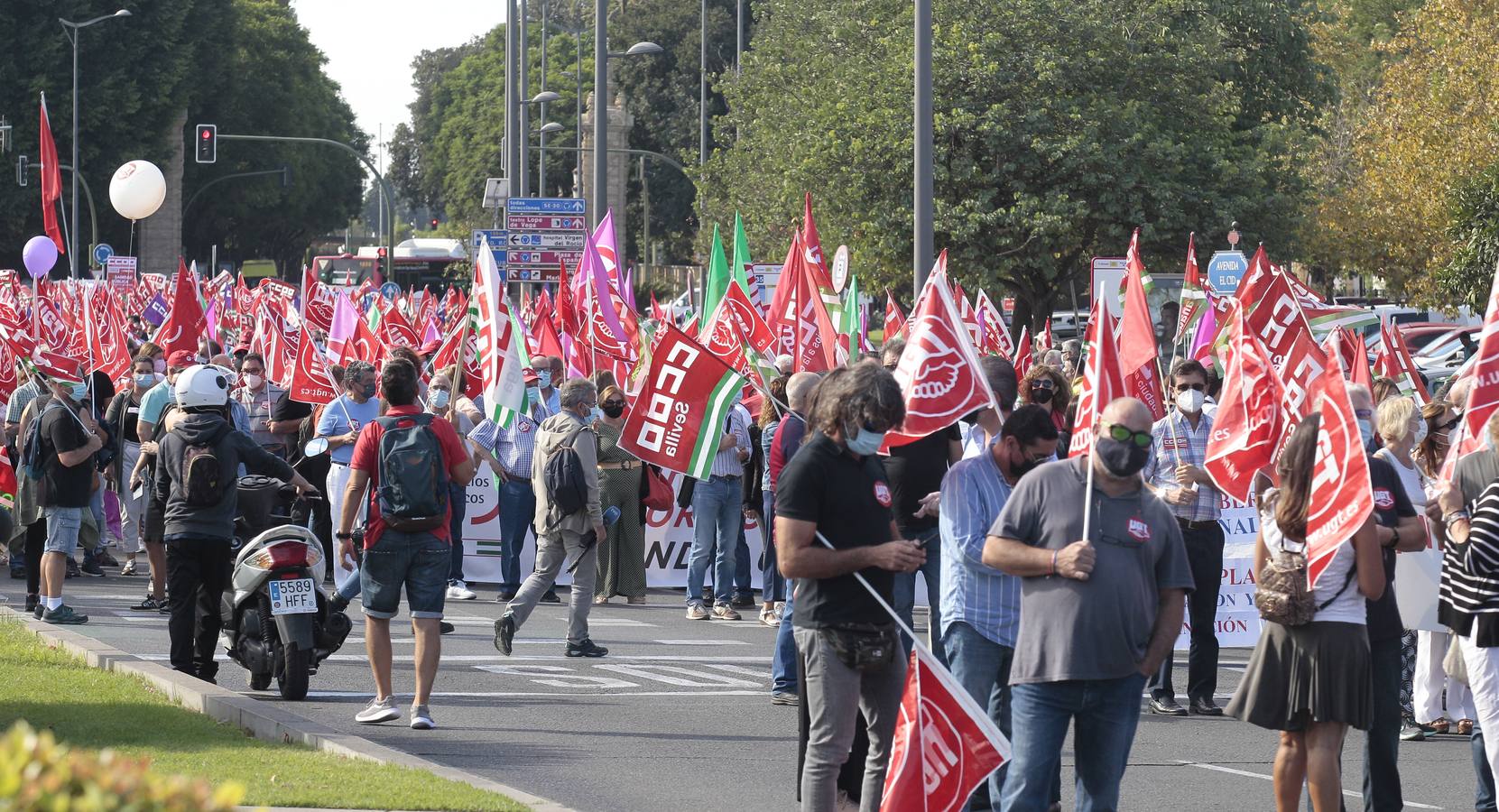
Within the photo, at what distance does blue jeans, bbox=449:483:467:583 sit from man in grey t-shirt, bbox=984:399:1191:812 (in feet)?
27.7

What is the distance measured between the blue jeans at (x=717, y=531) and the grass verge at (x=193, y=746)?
4816 mm

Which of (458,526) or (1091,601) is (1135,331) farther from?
(1091,601)

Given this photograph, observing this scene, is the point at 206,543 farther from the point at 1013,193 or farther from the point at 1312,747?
the point at 1013,193

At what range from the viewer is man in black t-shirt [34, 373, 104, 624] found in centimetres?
1266

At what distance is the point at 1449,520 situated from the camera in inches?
298

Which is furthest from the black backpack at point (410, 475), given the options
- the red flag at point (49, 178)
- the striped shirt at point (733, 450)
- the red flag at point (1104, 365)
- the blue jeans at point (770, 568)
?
the red flag at point (49, 178)

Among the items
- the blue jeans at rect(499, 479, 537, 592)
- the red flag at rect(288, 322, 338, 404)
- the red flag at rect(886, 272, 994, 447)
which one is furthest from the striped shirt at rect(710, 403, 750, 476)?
the red flag at rect(886, 272, 994, 447)

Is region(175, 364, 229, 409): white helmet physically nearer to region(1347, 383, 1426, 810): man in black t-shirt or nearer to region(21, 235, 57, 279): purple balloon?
region(1347, 383, 1426, 810): man in black t-shirt

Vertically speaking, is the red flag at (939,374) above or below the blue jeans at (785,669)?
above

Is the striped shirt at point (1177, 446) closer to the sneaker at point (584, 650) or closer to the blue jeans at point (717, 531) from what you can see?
the sneaker at point (584, 650)

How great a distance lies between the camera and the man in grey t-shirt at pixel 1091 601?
5977 millimetres

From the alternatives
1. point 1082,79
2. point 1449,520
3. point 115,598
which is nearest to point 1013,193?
point 1082,79

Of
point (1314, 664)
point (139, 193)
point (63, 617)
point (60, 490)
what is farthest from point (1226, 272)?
point (1314, 664)

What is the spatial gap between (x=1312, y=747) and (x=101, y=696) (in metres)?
5.47
